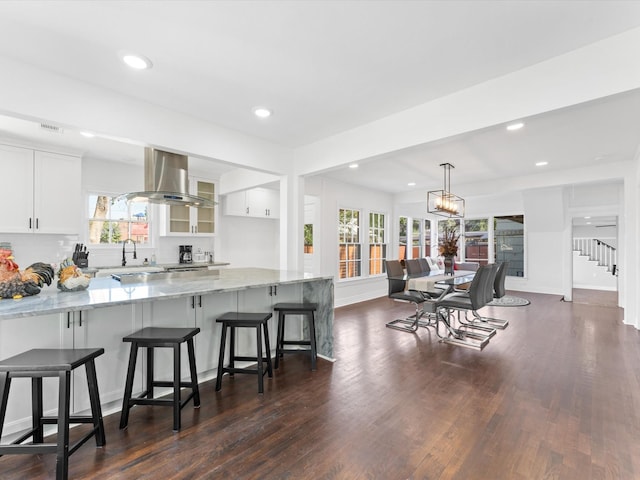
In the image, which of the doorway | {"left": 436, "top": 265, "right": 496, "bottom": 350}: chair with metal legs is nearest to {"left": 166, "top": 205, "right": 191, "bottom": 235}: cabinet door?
{"left": 436, "top": 265, "right": 496, "bottom": 350}: chair with metal legs

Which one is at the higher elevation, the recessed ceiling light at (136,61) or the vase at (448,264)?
the recessed ceiling light at (136,61)

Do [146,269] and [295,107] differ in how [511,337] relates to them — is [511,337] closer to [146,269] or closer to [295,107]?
[295,107]

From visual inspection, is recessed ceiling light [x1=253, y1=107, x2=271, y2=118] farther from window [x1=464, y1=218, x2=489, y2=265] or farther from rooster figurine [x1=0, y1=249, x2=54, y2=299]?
window [x1=464, y1=218, x2=489, y2=265]

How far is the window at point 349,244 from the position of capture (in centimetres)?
661

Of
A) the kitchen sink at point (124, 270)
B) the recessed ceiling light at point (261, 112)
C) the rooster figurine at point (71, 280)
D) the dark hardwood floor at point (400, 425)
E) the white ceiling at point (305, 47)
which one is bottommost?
the dark hardwood floor at point (400, 425)

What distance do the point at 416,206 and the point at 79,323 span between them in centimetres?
792

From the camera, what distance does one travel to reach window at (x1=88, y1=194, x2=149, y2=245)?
4719mm

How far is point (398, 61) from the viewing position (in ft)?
7.56

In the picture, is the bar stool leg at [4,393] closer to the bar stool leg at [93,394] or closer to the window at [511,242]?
the bar stool leg at [93,394]

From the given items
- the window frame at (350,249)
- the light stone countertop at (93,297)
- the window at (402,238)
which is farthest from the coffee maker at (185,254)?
the window at (402,238)

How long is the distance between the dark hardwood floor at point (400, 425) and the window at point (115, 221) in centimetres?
339

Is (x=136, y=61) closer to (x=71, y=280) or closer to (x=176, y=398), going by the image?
(x=71, y=280)

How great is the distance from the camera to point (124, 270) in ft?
14.8

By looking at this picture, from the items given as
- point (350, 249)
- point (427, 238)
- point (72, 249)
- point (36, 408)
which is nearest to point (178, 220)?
point (72, 249)
